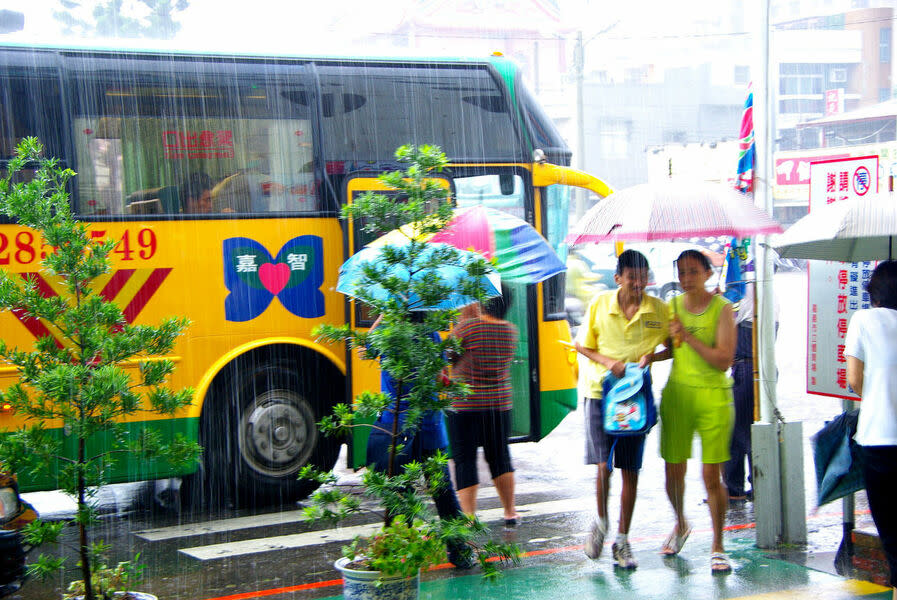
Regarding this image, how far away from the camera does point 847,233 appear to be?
16.3 feet

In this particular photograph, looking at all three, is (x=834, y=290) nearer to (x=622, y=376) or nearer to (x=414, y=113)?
(x=622, y=376)

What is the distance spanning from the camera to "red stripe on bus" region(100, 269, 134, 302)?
7.14 m

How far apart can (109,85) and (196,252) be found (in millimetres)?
1409

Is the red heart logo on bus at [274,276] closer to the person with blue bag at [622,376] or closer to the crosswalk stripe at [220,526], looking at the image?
the crosswalk stripe at [220,526]

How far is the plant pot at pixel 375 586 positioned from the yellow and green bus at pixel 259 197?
3397 mm

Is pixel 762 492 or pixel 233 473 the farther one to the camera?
pixel 233 473

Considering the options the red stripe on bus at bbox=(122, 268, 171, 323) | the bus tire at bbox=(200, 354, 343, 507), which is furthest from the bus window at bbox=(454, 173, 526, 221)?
the red stripe on bus at bbox=(122, 268, 171, 323)

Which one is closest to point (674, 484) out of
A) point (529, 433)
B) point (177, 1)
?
point (529, 433)

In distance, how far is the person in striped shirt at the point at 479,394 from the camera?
639 centimetres

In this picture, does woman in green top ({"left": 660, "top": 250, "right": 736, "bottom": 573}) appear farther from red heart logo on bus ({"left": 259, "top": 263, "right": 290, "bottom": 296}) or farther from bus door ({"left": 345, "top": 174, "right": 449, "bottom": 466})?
red heart logo on bus ({"left": 259, "top": 263, "right": 290, "bottom": 296})

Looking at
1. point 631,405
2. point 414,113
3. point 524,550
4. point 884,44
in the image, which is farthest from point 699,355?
point 884,44

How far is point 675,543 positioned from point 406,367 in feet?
8.60

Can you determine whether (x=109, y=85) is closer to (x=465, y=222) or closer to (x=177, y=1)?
(x=465, y=222)

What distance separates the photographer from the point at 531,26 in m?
48.6
